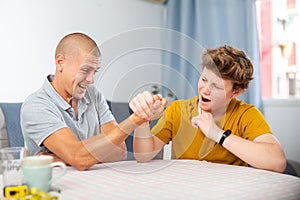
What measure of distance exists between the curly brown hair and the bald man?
393 mm

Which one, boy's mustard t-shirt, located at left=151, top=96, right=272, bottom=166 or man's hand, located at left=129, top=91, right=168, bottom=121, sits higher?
man's hand, located at left=129, top=91, right=168, bottom=121

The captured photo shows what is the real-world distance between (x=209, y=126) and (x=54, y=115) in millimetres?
560

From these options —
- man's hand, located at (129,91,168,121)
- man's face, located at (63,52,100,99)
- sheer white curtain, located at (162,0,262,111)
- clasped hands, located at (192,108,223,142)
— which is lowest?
clasped hands, located at (192,108,223,142)

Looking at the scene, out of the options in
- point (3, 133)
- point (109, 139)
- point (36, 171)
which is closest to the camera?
point (36, 171)

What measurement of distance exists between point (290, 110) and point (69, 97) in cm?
156

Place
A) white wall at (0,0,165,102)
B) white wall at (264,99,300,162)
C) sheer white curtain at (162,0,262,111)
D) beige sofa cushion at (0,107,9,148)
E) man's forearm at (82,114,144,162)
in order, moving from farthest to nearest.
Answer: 1. sheer white curtain at (162,0,262,111)
2. white wall at (264,99,300,162)
3. white wall at (0,0,165,102)
4. beige sofa cushion at (0,107,9,148)
5. man's forearm at (82,114,144,162)

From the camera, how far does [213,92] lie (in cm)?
155

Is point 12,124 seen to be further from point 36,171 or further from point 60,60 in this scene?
point 36,171

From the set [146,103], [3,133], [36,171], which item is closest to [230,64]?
[146,103]

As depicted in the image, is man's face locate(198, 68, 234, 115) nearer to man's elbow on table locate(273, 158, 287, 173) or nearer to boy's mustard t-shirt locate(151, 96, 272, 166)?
boy's mustard t-shirt locate(151, 96, 272, 166)

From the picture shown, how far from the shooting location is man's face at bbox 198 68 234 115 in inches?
60.3

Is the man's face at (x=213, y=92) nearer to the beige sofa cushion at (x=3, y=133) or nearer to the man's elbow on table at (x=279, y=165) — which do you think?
the man's elbow on table at (x=279, y=165)

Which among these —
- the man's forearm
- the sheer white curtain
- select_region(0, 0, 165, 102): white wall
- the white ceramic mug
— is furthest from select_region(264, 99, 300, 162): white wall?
the white ceramic mug

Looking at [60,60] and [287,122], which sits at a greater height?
[60,60]
